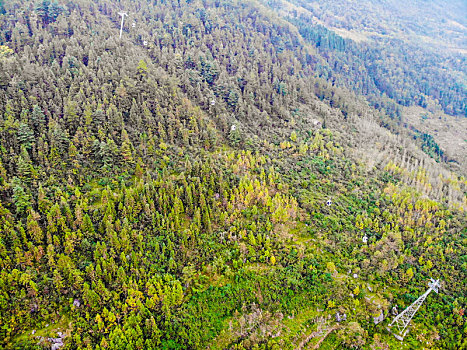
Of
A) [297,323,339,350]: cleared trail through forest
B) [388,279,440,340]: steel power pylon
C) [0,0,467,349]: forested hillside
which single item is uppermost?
[0,0,467,349]: forested hillside

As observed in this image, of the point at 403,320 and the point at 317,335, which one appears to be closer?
the point at 317,335

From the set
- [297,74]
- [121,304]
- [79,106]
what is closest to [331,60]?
[297,74]

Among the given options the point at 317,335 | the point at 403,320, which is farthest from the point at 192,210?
the point at 403,320

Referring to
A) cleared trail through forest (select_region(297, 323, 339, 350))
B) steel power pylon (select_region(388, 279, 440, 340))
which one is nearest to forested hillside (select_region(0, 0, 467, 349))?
cleared trail through forest (select_region(297, 323, 339, 350))

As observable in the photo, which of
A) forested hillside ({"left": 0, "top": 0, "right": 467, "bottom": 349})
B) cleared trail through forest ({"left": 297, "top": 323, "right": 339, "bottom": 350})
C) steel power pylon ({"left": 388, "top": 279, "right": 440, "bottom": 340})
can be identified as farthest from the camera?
steel power pylon ({"left": 388, "top": 279, "right": 440, "bottom": 340})

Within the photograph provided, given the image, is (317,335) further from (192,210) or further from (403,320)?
(192,210)

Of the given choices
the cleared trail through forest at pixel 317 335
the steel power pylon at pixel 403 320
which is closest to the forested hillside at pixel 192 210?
the cleared trail through forest at pixel 317 335

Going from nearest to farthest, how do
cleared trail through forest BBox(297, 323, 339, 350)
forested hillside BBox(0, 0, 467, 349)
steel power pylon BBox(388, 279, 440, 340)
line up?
1. forested hillside BBox(0, 0, 467, 349)
2. cleared trail through forest BBox(297, 323, 339, 350)
3. steel power pylon BBox(388, 279, 440, 340)

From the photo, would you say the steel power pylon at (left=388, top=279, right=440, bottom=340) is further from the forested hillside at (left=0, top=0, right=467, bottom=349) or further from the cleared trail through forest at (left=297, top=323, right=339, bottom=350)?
the cleared trail through forest at (left=297, top=323, right=339, bottom=350)

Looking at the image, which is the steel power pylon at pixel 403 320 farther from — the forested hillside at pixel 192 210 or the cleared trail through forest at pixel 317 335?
the cleared trail through forest at pixel 317 335
